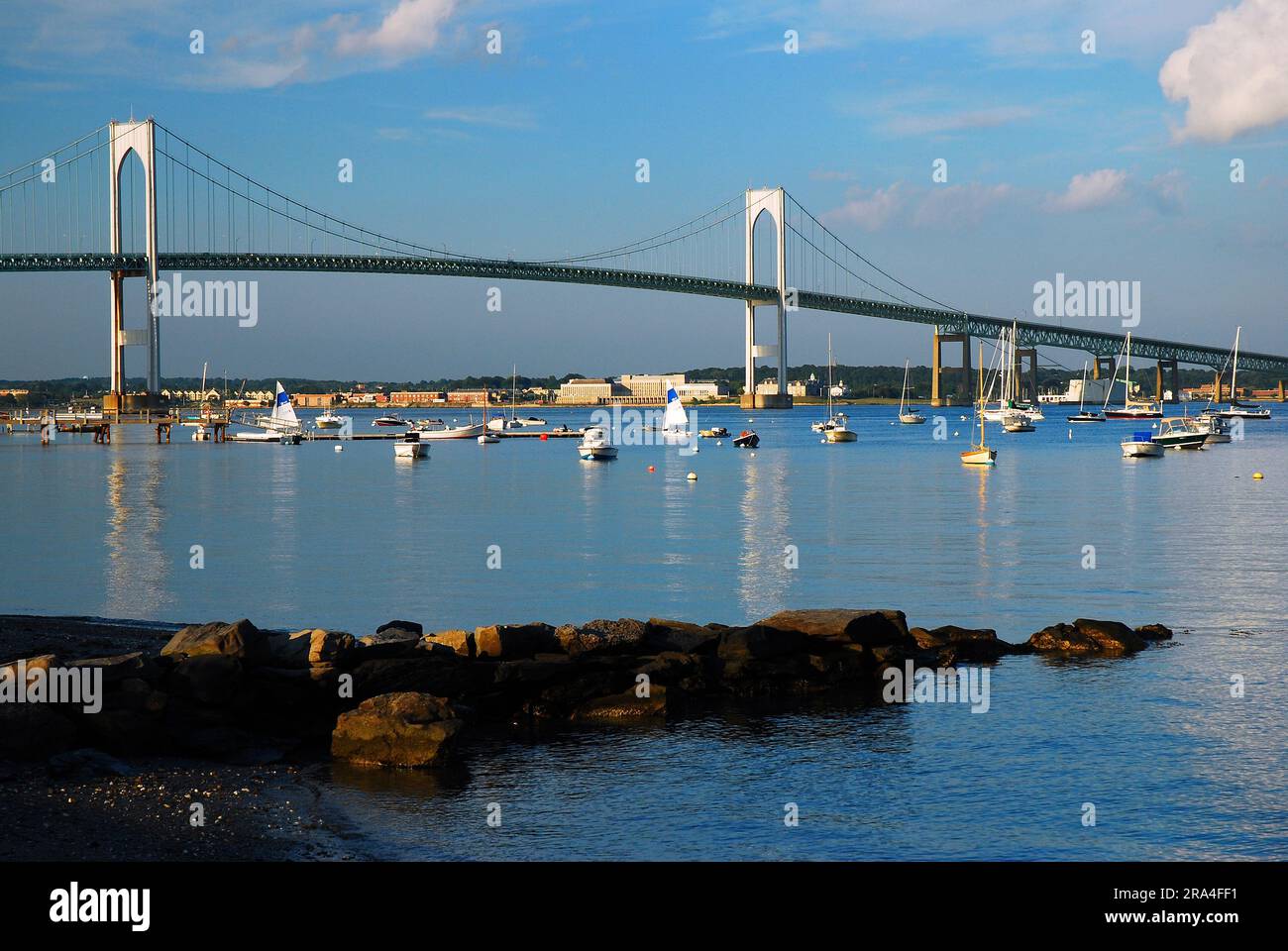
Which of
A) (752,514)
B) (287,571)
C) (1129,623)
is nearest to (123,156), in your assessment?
(752,514)

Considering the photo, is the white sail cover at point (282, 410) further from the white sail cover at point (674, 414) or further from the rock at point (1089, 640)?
the rock at point (1089, 640)

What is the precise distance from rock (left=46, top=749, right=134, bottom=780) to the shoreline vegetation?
0.02m

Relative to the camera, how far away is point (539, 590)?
20.8m

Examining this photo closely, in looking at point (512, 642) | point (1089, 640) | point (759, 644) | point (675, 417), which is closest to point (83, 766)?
point (512, 642)

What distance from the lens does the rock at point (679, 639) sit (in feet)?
Answer: 44.1

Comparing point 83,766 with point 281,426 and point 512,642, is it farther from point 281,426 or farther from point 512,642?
point 281,426

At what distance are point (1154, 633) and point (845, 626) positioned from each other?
14.3 ft

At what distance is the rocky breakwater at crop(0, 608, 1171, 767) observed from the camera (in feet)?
34.4

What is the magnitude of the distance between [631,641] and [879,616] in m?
2.64

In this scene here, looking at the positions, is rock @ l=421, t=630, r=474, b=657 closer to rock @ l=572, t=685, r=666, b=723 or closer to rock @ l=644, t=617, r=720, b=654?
rock @ l=572, t=685, r=666, b=723

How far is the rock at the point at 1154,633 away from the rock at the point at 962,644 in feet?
5.85

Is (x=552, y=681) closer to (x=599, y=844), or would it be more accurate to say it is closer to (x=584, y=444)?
(x=599, y=844)

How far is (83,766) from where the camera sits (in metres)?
9.74

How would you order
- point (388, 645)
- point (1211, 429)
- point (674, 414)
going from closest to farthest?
1. point (388, 645)
2. point (674, 414)
3. point (1211, 429)
